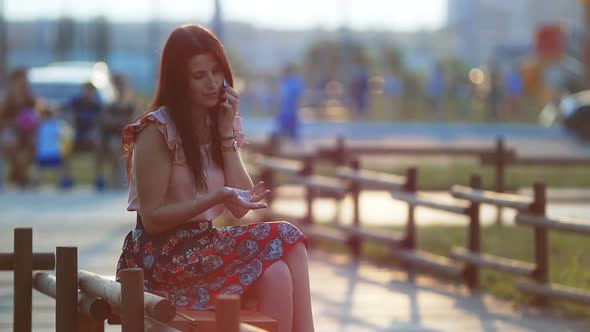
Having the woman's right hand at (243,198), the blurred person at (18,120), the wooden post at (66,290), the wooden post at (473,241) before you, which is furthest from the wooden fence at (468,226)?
the blurred person at (18,120)

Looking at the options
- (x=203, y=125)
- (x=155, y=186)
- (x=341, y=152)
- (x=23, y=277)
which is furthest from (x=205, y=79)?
(x=341, y=152)

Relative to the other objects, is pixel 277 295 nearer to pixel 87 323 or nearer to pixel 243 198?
pixel 243 198

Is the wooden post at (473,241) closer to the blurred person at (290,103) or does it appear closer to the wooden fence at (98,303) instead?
the wooden fence at (98,303)

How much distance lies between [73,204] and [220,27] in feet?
18.2

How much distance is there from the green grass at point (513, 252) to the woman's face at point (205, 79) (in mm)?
5401

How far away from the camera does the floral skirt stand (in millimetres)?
6098

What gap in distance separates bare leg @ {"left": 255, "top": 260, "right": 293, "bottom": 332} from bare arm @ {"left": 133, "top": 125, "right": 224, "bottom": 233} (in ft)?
1.15

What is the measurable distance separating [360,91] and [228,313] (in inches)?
1814

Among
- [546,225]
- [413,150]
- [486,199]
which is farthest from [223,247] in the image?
[413,150]

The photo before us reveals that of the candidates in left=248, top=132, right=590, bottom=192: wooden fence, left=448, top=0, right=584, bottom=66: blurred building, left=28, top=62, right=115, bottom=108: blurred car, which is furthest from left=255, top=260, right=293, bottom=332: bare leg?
left=448, top=0, right=584, bottom=66: blurred building

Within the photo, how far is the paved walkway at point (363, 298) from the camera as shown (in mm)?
10461

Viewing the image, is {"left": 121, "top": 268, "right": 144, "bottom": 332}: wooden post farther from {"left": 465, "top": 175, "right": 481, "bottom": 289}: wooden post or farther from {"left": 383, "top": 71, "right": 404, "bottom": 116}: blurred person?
{"left": 383, "top": 71, "right": 404, "bottom": 116}: blurred person

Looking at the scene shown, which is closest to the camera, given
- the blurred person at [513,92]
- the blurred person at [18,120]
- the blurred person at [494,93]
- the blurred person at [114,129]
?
the blurred person at [18,120]

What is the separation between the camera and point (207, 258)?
6.16 m
